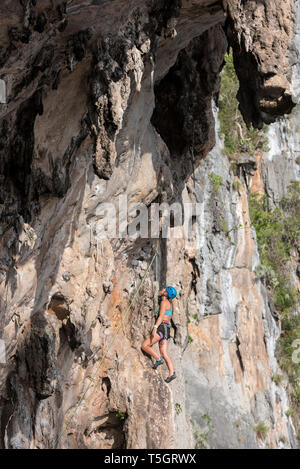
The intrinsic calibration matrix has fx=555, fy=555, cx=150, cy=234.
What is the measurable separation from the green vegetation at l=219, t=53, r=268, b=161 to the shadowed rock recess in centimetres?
569

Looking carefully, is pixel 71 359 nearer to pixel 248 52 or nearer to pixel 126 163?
pixel 126 163

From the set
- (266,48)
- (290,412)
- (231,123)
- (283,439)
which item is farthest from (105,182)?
(290,412)

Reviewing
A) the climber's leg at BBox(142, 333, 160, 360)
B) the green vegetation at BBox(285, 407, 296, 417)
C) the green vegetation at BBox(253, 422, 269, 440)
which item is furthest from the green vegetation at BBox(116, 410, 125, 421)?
the green vegetation at BBox(285, 407, 296, 417)

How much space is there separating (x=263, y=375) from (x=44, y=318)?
34.0ft

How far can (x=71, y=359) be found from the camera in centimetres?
828

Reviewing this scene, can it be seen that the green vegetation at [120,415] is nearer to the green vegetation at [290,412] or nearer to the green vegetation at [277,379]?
the green vegetation at [277,379]

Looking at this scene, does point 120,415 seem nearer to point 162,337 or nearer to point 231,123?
point 162,337

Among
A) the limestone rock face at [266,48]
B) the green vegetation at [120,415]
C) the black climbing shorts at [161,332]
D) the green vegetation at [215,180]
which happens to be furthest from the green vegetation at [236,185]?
the limestone rock face at [266,48]

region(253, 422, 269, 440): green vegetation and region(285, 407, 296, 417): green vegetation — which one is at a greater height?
region(285, 407, 296, 417): green vegetation

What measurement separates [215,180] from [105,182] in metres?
7.42

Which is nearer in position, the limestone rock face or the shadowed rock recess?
the shadowed rock recess

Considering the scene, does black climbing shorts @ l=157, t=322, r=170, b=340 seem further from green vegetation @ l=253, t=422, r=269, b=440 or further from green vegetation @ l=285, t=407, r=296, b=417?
green vegetation @ l=285, t=407, r=296, b=417

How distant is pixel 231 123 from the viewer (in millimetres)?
18219

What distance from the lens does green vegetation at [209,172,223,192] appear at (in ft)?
49.0
